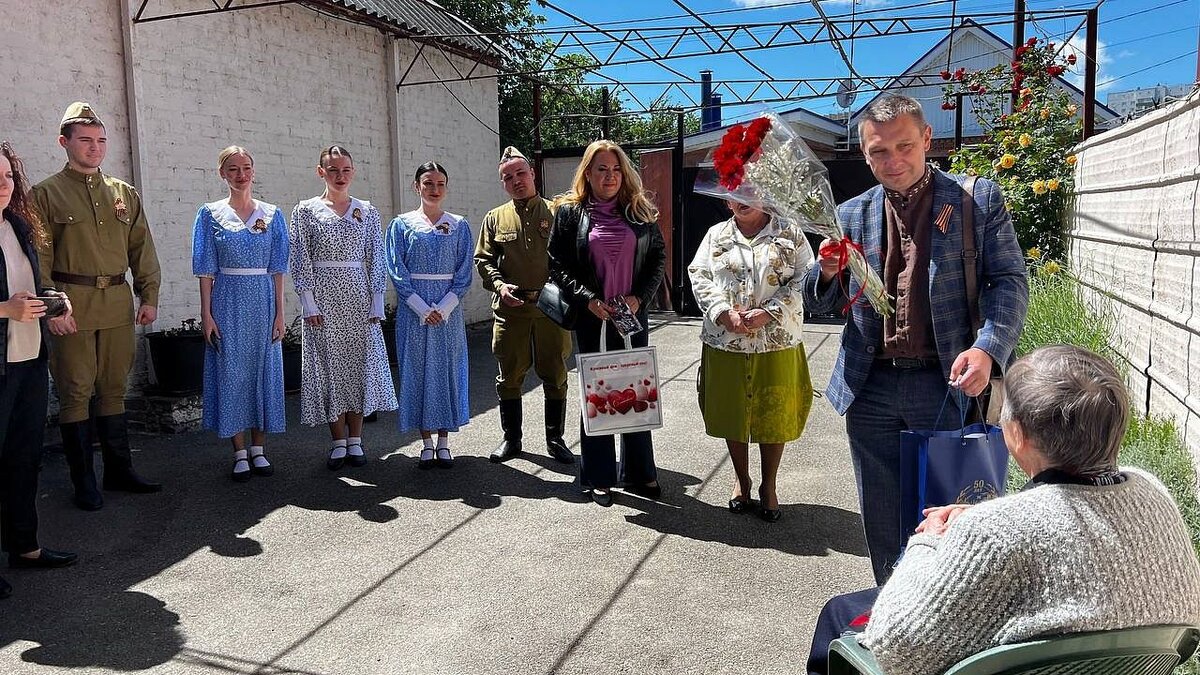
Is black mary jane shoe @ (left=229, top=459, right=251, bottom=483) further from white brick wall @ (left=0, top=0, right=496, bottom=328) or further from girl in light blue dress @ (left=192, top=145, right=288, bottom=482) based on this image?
white brick wall @ (left=0, top=0, right=496, bottom=328)

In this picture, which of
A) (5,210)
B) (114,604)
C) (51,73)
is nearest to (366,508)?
(114,604)

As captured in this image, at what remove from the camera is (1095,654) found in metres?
1.51

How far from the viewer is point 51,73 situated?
21.6ft

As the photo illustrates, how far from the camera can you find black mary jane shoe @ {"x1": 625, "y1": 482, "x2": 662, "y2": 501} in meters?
5.03

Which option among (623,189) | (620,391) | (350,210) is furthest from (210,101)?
(620,391)

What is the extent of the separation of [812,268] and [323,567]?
252cm

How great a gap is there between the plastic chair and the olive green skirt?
9.62ft

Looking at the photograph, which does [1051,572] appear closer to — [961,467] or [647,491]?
[961,467]

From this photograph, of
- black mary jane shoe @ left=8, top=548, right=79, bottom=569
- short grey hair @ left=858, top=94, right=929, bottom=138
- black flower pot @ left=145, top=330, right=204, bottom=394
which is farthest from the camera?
black flower pot @ left=145, top=330, right=204, bottom=394

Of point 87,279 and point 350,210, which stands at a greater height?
point 350,210

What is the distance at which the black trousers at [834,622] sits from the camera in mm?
2145

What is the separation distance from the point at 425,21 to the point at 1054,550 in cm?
1154

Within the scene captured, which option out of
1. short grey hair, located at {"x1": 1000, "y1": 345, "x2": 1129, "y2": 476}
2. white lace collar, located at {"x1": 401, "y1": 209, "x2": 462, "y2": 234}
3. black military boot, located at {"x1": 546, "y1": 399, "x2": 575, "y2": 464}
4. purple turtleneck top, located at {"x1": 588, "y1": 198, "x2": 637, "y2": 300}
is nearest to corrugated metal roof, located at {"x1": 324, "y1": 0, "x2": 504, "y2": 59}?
white lace collar, located at {"x1": 401, "y1": 209, "x2": 462, "y2": 234}

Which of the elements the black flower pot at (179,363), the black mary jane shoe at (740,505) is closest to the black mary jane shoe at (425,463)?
the black mary jane shoe at (740,505)
